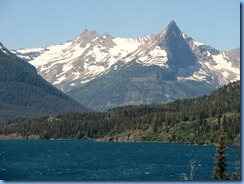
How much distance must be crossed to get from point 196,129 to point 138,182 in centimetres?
15706

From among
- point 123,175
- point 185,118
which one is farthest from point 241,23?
Result: point 185,118

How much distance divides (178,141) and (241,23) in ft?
527

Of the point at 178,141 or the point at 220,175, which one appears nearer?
the point at 220,175

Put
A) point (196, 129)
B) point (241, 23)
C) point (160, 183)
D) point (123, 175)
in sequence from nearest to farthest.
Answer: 1. point (160, 183)
2. point (241, 23)
3. point (123, 175)
4. point (196, 129)

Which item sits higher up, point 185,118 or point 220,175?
point 185,118

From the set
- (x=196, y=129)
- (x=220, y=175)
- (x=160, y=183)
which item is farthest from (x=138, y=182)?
(x=196, y=129)

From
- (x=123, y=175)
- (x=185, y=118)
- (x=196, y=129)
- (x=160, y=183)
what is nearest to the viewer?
(x=160, y=183)

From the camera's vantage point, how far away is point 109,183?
29.5 metres

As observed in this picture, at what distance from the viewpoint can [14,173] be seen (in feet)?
250

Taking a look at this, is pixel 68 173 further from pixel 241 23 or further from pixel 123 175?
pixel 241 23

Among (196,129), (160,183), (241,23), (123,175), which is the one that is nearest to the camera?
(160,183)

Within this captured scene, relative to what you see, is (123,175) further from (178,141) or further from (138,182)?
(178,141)

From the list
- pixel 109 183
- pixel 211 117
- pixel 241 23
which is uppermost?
pixel 211 117

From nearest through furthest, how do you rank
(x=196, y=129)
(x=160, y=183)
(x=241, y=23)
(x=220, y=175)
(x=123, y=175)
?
(x=160, y=183) < (x=241, y=23) < (x=220, y=175) < (x=123, y=175) < (x=196, y=129)
